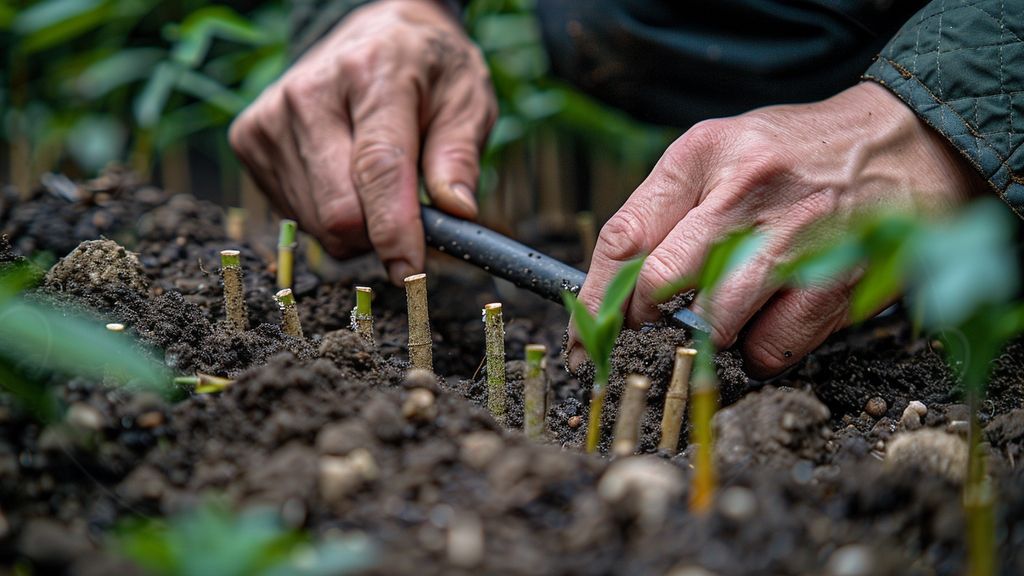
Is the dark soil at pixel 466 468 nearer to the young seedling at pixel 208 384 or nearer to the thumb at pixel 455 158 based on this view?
the young seedling at pixel 208 384

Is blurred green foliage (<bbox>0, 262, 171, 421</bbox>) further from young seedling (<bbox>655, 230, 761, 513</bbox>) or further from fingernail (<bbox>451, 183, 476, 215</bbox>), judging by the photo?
fingernail (<bbox>451, 183, 476, 215</bbox>)

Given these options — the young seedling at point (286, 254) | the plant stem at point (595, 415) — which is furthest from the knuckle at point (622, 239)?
the young seedling at point (286, 254)

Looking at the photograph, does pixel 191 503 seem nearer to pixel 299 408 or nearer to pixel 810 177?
pixel 299 408

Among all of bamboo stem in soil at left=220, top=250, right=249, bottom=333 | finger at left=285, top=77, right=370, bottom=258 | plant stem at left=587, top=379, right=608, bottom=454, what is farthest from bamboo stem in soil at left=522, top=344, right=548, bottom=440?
finger at left=285, top=77, right=370, bottom=258

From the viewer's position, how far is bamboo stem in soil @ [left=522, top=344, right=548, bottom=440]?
2.54ft

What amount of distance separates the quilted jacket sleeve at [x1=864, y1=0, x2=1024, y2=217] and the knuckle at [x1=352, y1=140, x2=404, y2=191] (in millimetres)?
694

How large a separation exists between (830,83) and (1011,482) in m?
1.06

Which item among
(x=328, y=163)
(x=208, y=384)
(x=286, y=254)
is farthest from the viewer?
(x=328, y=163)

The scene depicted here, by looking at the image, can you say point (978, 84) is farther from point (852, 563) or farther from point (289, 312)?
point (289, 312)

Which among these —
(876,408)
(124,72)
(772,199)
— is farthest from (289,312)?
(124,72)

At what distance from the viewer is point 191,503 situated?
56 centimetres

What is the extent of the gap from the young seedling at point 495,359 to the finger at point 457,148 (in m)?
0.42

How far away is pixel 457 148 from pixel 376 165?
166 mm

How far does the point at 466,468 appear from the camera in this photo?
60cm
